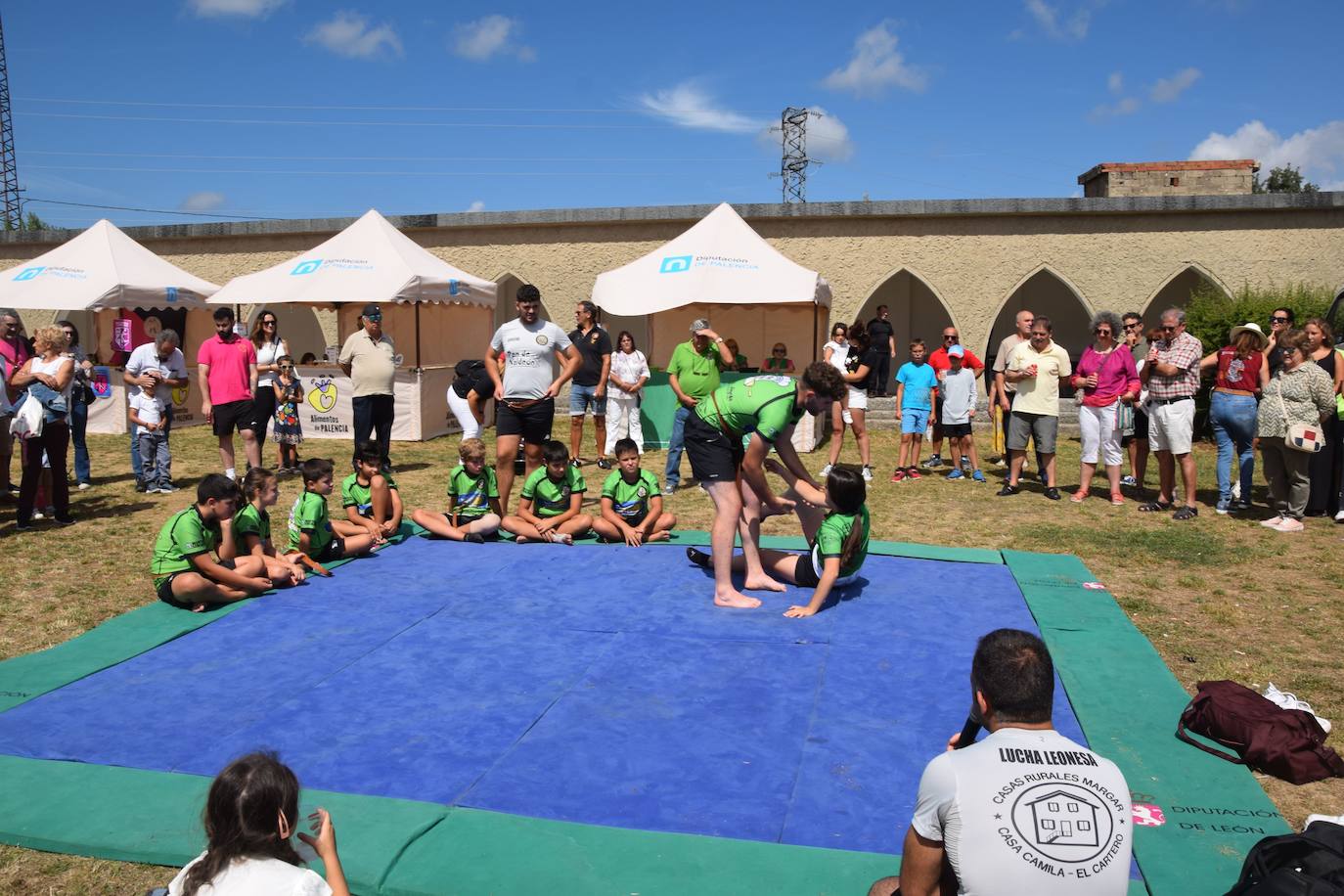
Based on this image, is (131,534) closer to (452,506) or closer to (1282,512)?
(452,506)

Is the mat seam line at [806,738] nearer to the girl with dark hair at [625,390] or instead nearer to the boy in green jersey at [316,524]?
the boy in green jersey at [316,524]

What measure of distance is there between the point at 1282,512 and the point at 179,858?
8.81 meters

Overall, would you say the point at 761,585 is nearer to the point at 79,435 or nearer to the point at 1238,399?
the point at 1238,399

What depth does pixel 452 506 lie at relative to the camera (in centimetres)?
807

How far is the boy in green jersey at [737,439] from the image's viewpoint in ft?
19.6

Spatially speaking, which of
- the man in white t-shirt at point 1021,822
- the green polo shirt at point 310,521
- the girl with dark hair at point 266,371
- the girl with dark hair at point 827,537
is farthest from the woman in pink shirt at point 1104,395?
the man in white t-shirt at point 1021,822

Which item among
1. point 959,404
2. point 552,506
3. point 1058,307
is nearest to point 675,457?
point 552,506

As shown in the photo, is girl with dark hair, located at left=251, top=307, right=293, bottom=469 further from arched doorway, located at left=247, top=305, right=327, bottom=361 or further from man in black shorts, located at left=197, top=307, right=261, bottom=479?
arched doorway, located at left=247, top=305, right=327, bottom=361

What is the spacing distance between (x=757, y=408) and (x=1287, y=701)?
2952 millimetres

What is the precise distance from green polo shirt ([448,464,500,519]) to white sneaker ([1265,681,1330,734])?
5.38m

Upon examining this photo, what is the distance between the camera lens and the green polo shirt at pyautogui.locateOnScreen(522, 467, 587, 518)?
7.95m

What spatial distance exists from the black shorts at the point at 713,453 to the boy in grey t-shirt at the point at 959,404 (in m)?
5.59

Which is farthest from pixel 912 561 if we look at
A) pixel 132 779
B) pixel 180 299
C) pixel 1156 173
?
pixel 1156 173

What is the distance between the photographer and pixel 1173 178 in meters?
21.4
